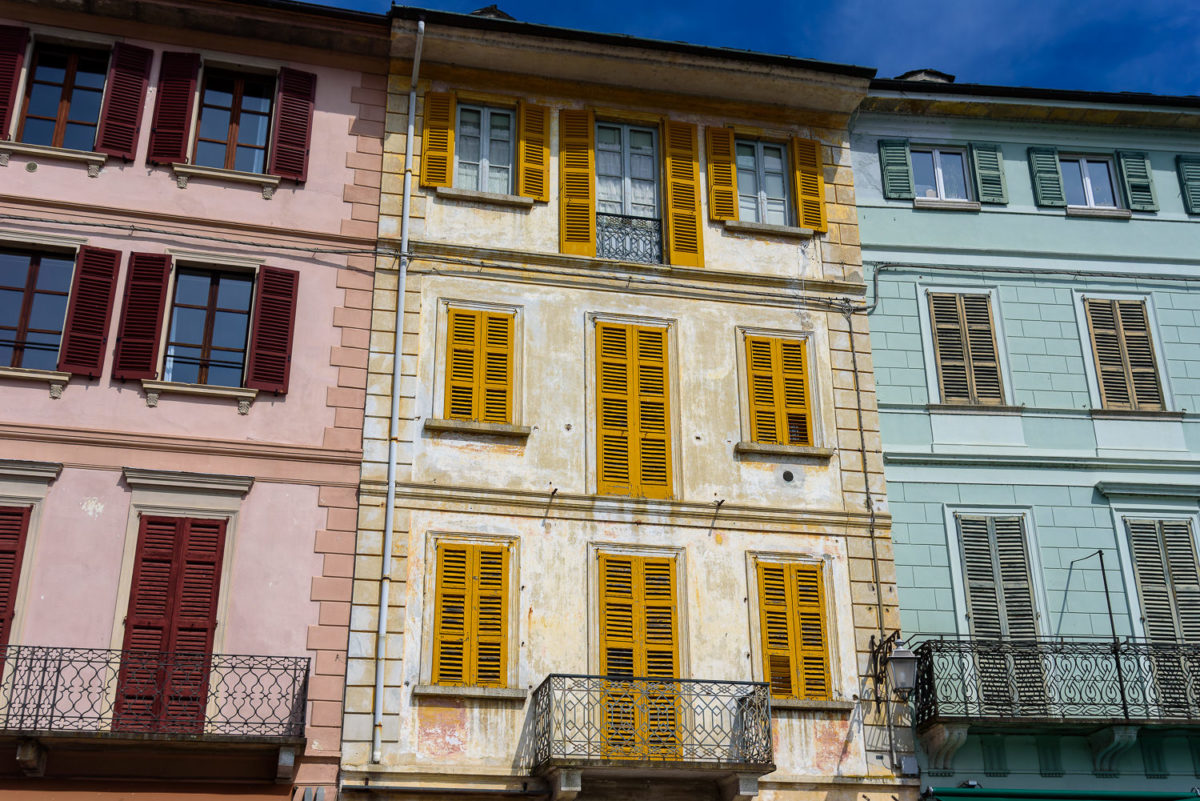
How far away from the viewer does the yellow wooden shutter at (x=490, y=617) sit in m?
14.9

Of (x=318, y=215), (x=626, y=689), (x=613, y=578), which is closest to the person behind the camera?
(x=626, y=689)

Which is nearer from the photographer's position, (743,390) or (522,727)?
(522,727)

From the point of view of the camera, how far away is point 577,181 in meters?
18.0

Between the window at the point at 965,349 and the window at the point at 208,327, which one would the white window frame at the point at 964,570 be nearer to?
the window at the point at 965,349

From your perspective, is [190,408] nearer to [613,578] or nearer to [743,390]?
[613,578]

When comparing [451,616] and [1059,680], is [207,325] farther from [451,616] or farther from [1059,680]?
[1059,680]

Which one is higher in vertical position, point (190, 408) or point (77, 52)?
point (77, 52)

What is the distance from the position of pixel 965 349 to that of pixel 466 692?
8361 millimetres

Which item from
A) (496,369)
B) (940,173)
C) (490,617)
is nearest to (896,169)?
(940,173)

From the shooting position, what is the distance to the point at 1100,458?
17391mm

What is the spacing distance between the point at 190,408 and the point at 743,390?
22.8 feet

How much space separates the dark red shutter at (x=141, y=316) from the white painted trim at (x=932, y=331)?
10.0m

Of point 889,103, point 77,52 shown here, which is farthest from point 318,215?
point 889,103

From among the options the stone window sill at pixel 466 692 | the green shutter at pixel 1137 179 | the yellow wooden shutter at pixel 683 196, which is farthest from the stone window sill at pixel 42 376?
the green shutter at pixel 1137 179
